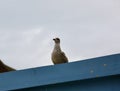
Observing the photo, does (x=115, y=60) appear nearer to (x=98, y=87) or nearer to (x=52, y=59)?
(x=98, y=87)

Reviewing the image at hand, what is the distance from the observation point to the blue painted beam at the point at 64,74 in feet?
13.3

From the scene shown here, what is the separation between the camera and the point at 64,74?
14.4 feet

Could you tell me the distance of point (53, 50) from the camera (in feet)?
19.3

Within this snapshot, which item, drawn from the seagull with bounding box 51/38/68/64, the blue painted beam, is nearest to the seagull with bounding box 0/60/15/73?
the seagull with bounding box 51/38/68/64

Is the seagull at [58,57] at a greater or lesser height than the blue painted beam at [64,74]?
lesser

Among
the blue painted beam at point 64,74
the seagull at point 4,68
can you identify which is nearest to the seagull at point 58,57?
the seagull at point 4,68

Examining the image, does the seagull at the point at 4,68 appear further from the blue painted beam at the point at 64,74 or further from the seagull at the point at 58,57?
the blue painted beam at the point at 64,74

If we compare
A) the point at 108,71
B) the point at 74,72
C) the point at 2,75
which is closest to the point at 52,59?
the point at 2,75

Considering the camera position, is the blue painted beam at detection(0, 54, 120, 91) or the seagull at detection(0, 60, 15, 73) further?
the seagull at detection(0, 60, 15, 73)

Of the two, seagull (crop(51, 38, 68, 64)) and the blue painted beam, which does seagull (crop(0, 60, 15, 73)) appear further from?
the blue painted beam

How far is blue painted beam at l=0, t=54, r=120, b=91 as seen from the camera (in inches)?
159

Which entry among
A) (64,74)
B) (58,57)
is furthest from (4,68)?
(64,74)

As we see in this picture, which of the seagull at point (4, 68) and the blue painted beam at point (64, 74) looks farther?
→ the seagull at point (4, 68)

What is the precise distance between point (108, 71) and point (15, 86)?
136 cm
